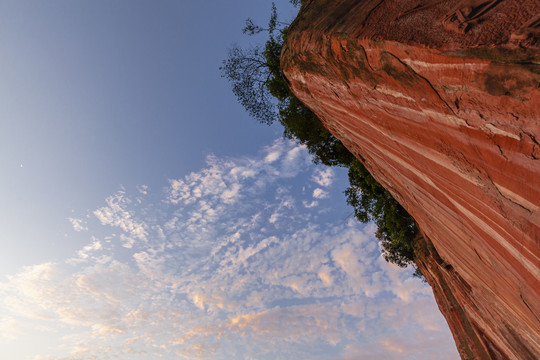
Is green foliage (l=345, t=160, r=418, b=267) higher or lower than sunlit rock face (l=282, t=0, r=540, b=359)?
higher

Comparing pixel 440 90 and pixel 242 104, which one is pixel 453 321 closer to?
pixel 440 90

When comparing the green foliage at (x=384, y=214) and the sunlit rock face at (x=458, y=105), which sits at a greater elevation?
the green foliage at (x=384, y=214)

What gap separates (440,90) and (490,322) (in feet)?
34.4

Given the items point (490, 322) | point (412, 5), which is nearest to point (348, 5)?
point (412, 5)

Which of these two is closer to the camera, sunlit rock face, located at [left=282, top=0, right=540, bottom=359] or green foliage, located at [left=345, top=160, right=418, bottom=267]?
sunlit rock face, located at [left=282, top=0, right=540, bottom=359]

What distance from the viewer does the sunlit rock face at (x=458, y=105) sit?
8.95 ft

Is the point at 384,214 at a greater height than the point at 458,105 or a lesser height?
greater

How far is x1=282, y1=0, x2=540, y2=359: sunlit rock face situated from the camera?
8.95ft

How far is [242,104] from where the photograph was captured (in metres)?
21.9

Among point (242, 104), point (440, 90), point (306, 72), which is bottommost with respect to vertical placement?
point (440, 90)

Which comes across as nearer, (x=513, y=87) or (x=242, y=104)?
(x=513, y=87)

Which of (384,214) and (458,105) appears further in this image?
(384,214)

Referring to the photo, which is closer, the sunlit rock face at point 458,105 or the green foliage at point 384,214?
the sunlit rock face at point 458,105

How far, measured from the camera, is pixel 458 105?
343 centimetres
